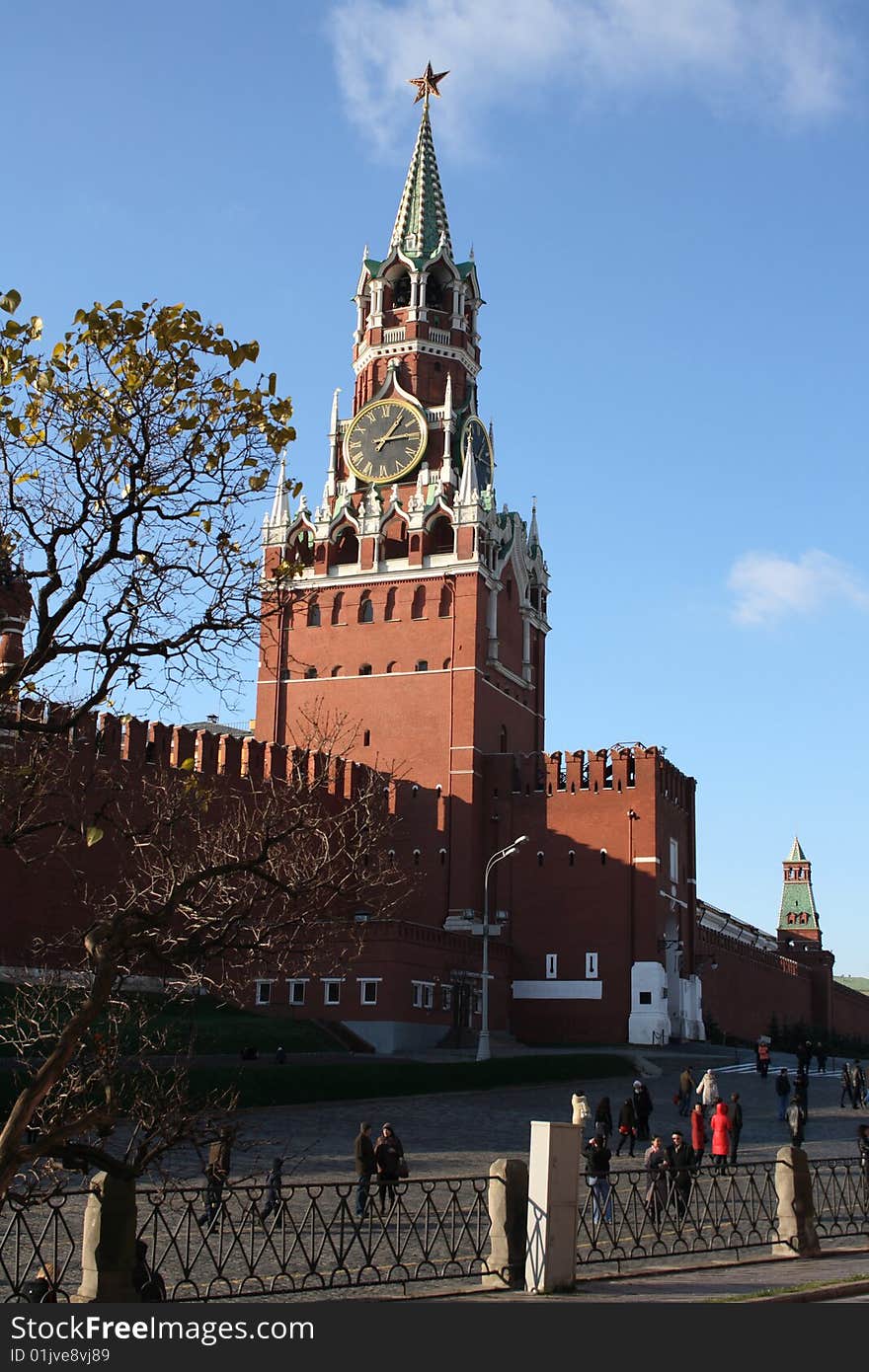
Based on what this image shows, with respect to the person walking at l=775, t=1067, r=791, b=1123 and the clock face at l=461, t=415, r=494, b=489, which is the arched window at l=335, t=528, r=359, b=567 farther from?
the person walking at l=775, t=1067, r=791, b=1123

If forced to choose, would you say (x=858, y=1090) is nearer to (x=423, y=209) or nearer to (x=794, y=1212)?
(x=794, y=1212)

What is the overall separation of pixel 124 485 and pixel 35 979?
27.9 m

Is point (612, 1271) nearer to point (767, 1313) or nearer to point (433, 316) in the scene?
point (767, 1313)

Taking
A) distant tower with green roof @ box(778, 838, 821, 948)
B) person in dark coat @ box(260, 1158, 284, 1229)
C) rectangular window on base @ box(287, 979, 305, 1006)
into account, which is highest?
distant tower with green roof @ box(778, 838, 821, 948)

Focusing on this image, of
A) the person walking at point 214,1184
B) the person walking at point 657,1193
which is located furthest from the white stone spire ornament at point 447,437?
the person walking at point 214,1184

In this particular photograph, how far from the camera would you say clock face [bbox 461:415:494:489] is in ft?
192

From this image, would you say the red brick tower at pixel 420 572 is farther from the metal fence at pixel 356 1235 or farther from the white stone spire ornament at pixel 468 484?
the metal fence at pixel 356 1235

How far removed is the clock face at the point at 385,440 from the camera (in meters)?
58.5

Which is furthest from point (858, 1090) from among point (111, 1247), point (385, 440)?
point (385, 440)

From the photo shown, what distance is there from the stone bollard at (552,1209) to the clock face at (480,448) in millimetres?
44944

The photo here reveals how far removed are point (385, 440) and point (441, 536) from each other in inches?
203

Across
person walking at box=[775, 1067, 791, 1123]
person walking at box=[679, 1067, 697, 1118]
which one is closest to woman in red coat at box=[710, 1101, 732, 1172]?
person walking at box=[679, 1067, 697, 1118]

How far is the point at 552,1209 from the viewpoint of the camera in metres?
14.4

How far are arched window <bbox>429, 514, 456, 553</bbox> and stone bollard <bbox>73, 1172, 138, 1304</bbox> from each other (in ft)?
148
